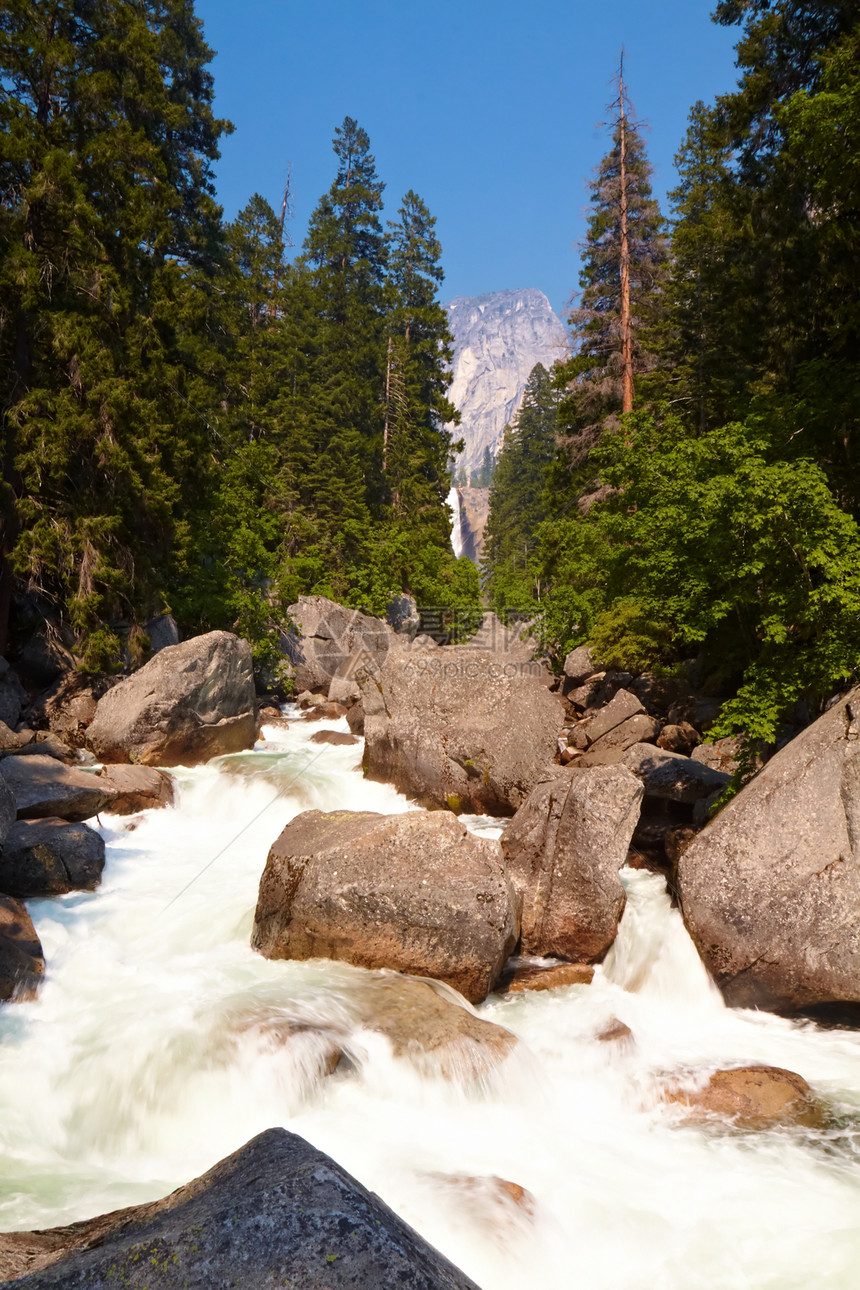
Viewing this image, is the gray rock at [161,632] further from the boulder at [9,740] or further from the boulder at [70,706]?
the boulder at [9,740]

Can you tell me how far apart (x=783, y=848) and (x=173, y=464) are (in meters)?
19.3

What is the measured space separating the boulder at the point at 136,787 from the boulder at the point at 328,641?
35.0 ft

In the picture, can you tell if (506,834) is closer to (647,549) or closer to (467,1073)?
(467,1073)

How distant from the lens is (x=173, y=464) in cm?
2162

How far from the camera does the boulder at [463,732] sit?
44.2 ft

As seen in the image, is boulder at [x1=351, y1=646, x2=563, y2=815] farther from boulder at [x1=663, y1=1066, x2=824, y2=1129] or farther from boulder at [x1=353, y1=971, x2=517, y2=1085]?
boulder at [x1=663, y1=1066, x2=824, y2=1129]

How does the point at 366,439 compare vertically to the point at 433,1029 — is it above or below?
above

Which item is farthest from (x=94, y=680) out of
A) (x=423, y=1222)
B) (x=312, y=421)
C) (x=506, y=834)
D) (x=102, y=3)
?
(x=312, y=421)

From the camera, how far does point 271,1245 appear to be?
2178mm

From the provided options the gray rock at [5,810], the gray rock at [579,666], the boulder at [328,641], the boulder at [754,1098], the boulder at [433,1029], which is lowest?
the boulder at [754,1098]

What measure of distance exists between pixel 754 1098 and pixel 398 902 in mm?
3909

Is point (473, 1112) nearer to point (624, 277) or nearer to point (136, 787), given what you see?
point (136, 787)

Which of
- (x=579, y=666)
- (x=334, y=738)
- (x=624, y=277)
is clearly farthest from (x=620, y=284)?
(x=334, y=738)

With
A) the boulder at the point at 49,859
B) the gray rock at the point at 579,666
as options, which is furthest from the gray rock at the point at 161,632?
the gray rock at the point at 579,666
